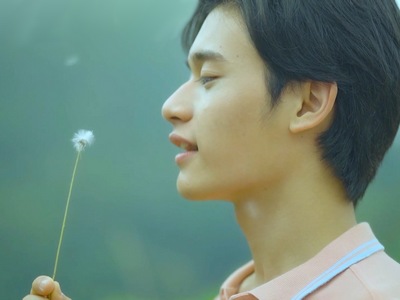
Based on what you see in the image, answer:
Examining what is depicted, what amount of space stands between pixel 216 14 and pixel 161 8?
0.44 m

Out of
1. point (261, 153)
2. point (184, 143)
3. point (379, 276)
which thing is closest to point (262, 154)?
point (261, 153)

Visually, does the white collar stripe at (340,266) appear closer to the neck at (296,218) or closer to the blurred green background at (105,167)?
the neck at (296,218)

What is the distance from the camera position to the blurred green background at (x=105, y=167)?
4.24ft

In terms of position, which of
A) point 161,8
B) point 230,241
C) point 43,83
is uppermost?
point 161,8

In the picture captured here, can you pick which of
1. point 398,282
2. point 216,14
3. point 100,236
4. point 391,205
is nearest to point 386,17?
point 216,14

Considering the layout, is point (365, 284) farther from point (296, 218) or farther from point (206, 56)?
point (206, 56)

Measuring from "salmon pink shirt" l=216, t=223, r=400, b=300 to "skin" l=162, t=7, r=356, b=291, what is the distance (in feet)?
0.10

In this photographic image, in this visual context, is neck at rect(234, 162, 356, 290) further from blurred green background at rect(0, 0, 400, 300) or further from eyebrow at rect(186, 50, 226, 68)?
blurred green background at rect(0, 0, 400, 300)

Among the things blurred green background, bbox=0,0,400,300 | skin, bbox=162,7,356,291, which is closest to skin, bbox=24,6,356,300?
skin, bbox=162,7,356,291

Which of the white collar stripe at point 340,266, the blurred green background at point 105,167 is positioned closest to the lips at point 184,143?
the white collar stripe at point 340,266

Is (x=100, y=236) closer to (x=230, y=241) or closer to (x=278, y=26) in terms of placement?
(x=230, y=241)

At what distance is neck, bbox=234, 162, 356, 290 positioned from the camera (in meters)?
0.91

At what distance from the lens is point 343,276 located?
2.79 feet

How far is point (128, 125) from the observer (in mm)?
1343
